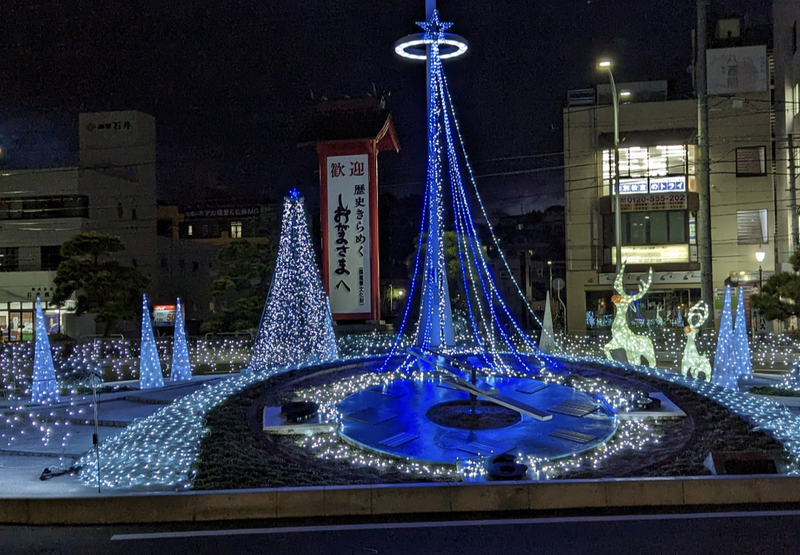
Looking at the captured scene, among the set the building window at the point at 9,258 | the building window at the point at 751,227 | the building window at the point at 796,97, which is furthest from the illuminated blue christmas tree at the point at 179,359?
the building window at the point at 751,227

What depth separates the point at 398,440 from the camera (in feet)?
28.8

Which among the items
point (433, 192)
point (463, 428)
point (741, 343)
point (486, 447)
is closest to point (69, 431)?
point (463, 428)

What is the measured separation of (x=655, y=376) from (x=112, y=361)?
1907 cm

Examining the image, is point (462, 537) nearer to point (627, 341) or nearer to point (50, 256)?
point (627, 341)

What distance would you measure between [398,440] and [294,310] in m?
8.42

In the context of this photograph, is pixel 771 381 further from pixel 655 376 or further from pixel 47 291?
pixel 47 291

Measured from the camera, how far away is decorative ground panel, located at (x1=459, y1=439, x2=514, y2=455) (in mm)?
8250

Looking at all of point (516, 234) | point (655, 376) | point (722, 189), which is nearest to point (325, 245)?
point (655, 376)

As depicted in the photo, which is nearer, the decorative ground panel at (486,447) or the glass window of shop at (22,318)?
the decorative ground panel at (486,447)

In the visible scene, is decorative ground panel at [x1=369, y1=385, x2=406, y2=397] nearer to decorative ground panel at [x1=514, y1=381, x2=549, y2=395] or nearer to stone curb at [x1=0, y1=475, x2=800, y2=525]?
decorative ground panel at [x1=514, y1=381, x2=549, y2=395]

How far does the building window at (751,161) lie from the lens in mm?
31250

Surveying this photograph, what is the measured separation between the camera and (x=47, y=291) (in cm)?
3716

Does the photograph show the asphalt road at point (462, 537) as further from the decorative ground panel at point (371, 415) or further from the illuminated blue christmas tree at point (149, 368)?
the illuminated blue christmas tree at point (149, 368)

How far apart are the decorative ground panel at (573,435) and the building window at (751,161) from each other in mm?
27846
